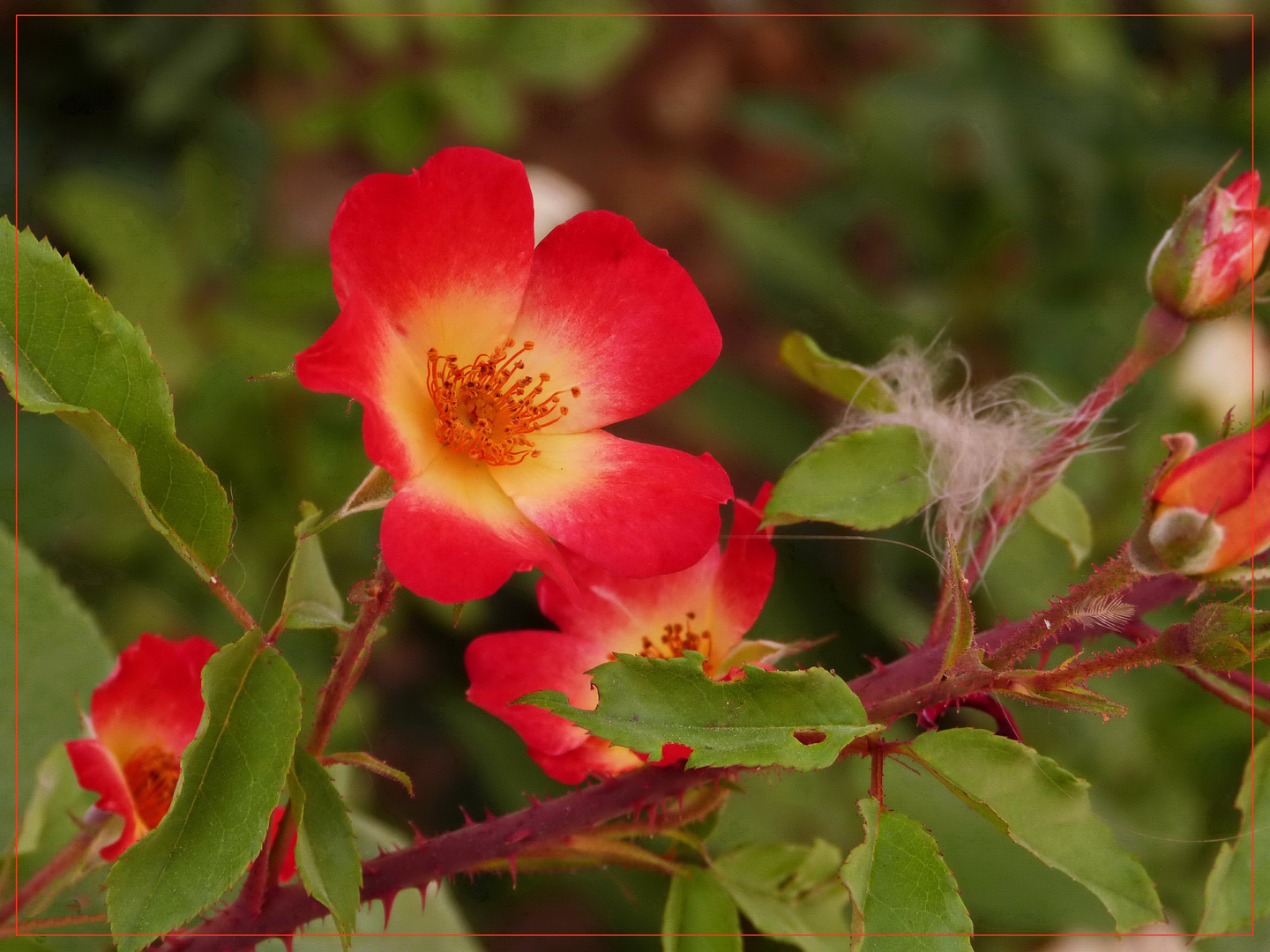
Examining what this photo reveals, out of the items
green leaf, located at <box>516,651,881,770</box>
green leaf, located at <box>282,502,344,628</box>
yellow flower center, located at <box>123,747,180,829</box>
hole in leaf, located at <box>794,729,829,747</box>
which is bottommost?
yellow flower center, located at <box>123,747,180,829</box>

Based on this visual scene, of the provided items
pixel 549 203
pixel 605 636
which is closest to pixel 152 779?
pixel 605 636

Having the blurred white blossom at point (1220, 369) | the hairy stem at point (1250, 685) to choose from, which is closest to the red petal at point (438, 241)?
the hairy stem at point (1250, 685)

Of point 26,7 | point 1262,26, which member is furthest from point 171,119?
point 1262,26

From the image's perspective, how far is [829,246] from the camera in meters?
2.23

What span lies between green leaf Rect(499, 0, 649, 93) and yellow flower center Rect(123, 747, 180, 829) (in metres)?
1.53

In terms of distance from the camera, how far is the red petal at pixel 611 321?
0.60 m

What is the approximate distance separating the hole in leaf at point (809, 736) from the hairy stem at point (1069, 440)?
174 millimetres

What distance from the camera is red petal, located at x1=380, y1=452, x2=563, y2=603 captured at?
1.67ft

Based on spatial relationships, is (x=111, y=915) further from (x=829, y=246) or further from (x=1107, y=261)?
(x=829, y=246)

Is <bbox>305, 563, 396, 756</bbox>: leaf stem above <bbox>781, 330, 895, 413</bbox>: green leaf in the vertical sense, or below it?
below

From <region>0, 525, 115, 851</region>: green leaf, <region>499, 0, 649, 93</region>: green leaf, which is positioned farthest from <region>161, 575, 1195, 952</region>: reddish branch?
<region>499, 0, 649, 93</region>: green leaf

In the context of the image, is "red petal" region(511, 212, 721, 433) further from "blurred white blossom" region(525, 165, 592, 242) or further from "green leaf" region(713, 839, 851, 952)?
"blurred white blossom" region(525, 165, 592, 242)

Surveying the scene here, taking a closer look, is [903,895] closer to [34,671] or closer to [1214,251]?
[1214,251]

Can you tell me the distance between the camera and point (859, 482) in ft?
2.18
